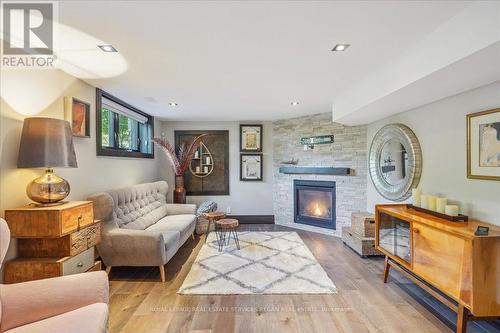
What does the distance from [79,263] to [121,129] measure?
8.25 ft

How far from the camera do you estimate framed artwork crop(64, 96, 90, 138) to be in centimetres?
273

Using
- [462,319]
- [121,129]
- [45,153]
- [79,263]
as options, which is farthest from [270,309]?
[121,129]

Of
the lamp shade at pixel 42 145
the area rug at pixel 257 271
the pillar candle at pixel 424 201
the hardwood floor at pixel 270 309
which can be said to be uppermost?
the lamp shade at pixel 42 145

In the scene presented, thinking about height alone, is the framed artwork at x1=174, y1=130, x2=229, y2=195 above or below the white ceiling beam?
below

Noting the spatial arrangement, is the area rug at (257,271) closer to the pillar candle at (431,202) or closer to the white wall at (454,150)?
the pillar candle at (431,202)

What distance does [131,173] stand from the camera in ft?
14.2

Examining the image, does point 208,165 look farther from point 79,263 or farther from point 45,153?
point 45,153

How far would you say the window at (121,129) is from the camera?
3462 millimetres

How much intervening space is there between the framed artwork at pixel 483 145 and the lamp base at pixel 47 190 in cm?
370

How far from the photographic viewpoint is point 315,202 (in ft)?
17.1

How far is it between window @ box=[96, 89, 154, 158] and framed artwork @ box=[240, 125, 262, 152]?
6.36ft

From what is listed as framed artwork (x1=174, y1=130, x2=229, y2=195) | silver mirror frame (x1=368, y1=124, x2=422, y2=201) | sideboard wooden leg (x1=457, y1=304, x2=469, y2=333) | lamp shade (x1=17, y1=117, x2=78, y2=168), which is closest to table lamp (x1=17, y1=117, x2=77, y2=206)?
lamp shade (x1=17, y1=117, x2=78, y2=168)

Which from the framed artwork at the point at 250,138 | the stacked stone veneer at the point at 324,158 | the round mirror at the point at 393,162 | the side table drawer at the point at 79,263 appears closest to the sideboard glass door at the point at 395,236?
the round mirror at the point at 393,162

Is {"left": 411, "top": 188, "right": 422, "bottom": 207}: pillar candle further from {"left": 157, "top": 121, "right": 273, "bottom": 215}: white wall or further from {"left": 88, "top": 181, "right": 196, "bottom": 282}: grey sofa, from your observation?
{"left": 157, "top": 121, "right": 273, "bottom": 215}: white wall
